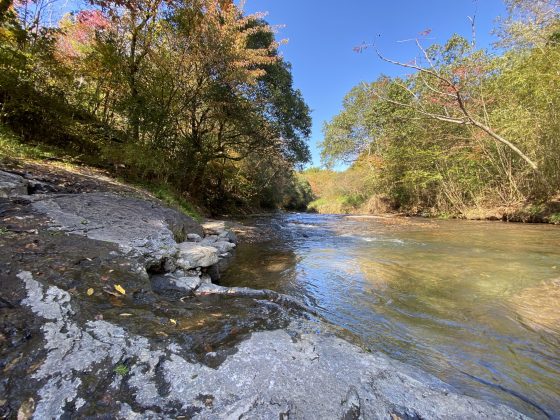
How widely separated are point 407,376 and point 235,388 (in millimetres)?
864

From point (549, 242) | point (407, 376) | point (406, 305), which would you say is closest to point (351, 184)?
point (549, 242)

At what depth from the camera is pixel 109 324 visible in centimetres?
167

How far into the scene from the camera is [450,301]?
302 cm

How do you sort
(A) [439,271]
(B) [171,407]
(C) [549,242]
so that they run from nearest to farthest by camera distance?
(B) [171,407] → (A) [439,271] → (C) [549,242]

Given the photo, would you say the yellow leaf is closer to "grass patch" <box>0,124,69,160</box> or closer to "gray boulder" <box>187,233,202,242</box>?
"gray boulder" <box>187,233,202,242</box>

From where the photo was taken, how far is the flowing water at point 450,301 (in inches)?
73.2

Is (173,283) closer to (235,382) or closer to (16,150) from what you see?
(235,382)

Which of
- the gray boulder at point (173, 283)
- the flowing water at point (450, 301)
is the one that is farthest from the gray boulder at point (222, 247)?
the gray boulder at point (173, 283)

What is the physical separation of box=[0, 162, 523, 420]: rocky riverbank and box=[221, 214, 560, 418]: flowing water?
0.49m

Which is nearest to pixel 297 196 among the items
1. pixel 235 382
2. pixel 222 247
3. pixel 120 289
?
pixel 222 247

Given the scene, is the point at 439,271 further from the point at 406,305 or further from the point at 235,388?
the point at 235,388

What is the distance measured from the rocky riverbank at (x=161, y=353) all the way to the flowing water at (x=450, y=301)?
0.49 metres

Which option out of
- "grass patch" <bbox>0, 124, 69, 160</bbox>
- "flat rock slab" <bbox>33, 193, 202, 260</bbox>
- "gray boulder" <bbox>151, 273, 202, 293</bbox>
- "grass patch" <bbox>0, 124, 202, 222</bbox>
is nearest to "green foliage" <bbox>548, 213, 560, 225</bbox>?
"flat rock slab" <bbox>33, 193, 202, 260</bbox>

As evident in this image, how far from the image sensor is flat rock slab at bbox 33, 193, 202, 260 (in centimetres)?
293
